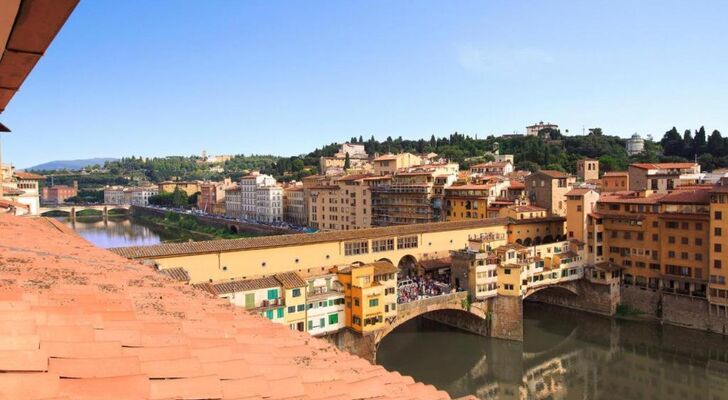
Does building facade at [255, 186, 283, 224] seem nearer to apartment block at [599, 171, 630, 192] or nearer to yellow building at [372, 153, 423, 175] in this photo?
yellow building at [372, 153, 423, 175]

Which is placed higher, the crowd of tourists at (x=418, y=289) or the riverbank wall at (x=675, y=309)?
the crowd of tourists at (x=418, y=289)

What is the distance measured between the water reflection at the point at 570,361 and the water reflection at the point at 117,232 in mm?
44144

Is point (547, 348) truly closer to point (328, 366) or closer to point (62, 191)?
point (328, 366)

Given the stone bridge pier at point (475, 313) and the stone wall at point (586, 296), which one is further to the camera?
the stone wall at point (586, 296)

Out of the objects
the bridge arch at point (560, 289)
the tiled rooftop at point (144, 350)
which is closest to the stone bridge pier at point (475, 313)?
the bridge arch at point (560, 289)

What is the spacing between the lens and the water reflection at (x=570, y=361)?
68.5 feet

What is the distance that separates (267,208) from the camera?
2589 inches

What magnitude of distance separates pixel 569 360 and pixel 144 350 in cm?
2454

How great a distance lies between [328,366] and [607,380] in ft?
72.5

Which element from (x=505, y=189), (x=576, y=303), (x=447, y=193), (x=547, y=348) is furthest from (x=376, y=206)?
(x=547, y=348)

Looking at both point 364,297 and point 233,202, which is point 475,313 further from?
point 233,202

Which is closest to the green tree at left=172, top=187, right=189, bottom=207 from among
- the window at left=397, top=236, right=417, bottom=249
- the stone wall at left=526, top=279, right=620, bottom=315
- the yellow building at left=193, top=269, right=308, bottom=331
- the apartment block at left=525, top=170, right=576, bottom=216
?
the apartment block at left=525, top=170, right=576, bottom=216

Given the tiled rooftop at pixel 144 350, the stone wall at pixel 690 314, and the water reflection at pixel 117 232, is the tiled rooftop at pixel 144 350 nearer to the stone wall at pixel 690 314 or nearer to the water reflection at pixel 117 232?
the stone wall at pixel 690 314

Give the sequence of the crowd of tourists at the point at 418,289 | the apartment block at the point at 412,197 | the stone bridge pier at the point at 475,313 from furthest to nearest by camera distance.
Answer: the apartment block at the point at 412,197, the crowd of tourists at the point at 418,289, the stone bridge pier at the point at 475,313
